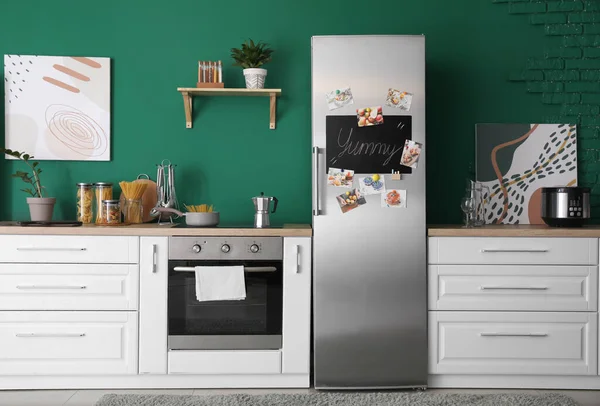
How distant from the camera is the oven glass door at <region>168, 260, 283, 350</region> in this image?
9.65ft

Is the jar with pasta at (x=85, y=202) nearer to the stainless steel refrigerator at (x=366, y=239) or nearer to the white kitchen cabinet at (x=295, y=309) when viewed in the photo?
the white kitchen cabinet at (x=295, y=309)

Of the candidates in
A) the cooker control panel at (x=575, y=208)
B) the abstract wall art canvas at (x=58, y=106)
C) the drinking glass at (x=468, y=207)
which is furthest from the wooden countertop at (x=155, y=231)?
the cooker control panel at (x=575, y=208)

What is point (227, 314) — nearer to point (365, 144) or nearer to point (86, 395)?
point (86, 395)

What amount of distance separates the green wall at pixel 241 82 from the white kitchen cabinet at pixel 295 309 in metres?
0.56

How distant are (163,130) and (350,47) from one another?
1.27 metres

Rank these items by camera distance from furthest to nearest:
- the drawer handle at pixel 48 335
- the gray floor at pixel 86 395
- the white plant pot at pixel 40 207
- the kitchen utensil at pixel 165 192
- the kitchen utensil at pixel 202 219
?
the kitchen utensil at pixel 165 192, the white plant pot at pixel 40 207, the kitchen utensil at pixel 202 219, the drawer handle at pixel 48 335, the gray floor at pixel 86 395

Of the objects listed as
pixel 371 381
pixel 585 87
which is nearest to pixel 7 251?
pixel 371 381

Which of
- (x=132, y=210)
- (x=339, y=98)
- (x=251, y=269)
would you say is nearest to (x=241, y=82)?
(x=339, y=98)

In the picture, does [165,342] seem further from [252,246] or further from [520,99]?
[520,99]

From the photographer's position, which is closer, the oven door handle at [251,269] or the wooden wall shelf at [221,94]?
the oven door handle at [251,269]

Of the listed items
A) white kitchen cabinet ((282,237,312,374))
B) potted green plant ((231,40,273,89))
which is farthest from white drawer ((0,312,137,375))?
potted green plant ((231,40,273,89))

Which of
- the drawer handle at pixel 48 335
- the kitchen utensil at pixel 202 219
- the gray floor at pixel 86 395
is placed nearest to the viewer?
the gray floor at pixel 86 395

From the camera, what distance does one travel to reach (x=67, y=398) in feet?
9.27

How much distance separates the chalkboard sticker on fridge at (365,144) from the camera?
116 inches
